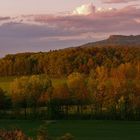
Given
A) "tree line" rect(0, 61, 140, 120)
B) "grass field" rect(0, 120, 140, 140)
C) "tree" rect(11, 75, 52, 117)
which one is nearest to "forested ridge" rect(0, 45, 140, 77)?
"tree line" rect(0, 61, 140, 120)

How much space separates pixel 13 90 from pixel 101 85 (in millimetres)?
18247

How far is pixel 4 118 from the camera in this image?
3492 inches

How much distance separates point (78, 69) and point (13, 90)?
44911 mm

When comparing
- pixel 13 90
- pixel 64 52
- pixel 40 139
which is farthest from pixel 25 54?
pixel 40 139

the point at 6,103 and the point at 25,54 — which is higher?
the point at 25,54

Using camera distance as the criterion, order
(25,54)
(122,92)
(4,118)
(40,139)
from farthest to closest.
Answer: (25,54), (122,92), (4,118), (40,139)

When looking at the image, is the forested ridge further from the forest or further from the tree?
the tree

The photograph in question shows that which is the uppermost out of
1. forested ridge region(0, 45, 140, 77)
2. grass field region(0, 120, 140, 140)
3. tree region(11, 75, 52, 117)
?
forested ridge region(0, 45, 140, 77)

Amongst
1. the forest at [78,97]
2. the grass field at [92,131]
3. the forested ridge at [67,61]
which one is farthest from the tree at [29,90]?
the forested ridge at [67,61]

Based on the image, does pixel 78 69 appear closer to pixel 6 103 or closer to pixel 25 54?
pixel 25 54

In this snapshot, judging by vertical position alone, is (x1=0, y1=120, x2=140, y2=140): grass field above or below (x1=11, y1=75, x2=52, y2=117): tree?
below

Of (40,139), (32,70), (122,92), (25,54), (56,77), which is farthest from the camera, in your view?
(25,54)

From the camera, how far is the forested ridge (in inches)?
5689

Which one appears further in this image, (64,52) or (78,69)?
(64,52)
